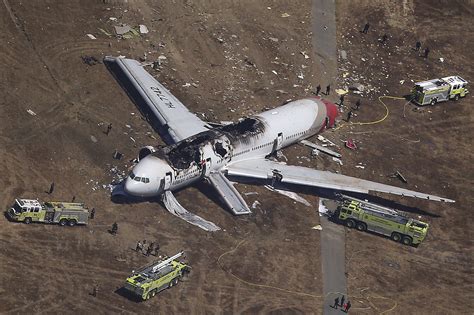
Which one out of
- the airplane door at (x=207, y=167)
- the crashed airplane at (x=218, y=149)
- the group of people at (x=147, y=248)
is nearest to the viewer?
the group of people at (x=147, y=248)

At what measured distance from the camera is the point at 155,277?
69.8 meters

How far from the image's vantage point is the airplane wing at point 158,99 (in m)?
87.6

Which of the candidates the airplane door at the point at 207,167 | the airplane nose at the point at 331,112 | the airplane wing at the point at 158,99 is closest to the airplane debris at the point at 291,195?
the airplane door at the point at 207,167

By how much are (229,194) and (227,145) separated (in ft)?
15.2

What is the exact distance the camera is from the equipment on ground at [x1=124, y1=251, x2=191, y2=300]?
6862 centimetres

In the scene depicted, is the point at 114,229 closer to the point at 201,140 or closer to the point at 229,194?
the point at 229,194

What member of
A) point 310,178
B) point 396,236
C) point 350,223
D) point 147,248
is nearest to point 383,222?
point 396,236

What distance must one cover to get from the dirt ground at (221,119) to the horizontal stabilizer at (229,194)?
1.18 meters

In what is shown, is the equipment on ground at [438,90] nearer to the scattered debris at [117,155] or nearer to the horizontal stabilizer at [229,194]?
the horizontal stabilizer at [229,194]

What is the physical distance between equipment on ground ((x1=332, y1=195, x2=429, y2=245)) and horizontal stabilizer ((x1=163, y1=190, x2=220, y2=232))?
11557mm

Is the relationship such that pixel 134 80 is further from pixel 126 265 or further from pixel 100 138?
pixel 126 265

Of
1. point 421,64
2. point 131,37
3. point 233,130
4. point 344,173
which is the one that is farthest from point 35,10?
point 421,64

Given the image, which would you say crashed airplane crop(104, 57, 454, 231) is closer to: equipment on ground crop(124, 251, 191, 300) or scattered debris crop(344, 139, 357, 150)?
scattered debris crop(344, 139, 357, 150)

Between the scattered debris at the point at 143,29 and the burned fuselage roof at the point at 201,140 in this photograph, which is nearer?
the burned fuselage roof at the point at 201,140
